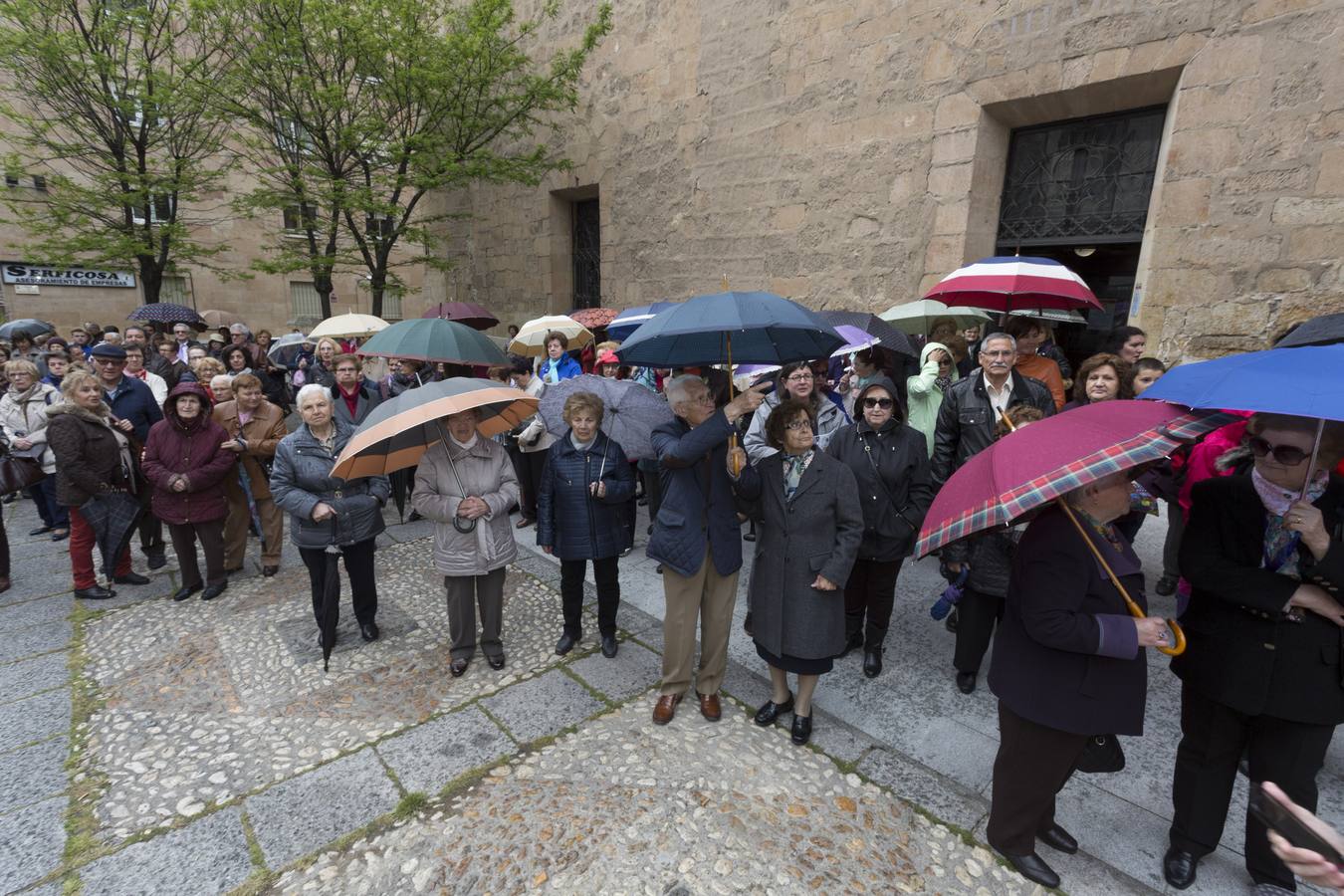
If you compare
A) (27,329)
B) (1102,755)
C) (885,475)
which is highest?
(27,329)

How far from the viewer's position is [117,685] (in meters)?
3.82

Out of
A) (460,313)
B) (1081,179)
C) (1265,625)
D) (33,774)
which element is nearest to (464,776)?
(33,774)

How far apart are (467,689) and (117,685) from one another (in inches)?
86.2

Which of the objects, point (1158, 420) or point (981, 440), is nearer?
point (1158, 420)

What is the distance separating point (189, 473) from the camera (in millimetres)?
4785

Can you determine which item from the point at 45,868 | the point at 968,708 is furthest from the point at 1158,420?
the point at 45,868

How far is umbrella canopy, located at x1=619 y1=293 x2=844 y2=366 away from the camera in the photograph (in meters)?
2.87

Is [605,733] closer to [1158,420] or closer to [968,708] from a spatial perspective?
[968,708]

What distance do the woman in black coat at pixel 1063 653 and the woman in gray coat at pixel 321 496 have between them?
3.68 metres

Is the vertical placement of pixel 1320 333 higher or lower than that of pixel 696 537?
higher

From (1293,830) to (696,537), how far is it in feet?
7.60

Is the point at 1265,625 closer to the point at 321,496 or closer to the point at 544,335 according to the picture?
the point at 321,496

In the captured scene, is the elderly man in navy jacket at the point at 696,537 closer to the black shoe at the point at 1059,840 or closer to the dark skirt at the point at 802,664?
the dark skirt at the point at 802,664

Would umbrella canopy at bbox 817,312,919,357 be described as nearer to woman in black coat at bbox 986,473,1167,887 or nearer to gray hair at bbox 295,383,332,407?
woman in black coat at bbox 986,473,1167,887
